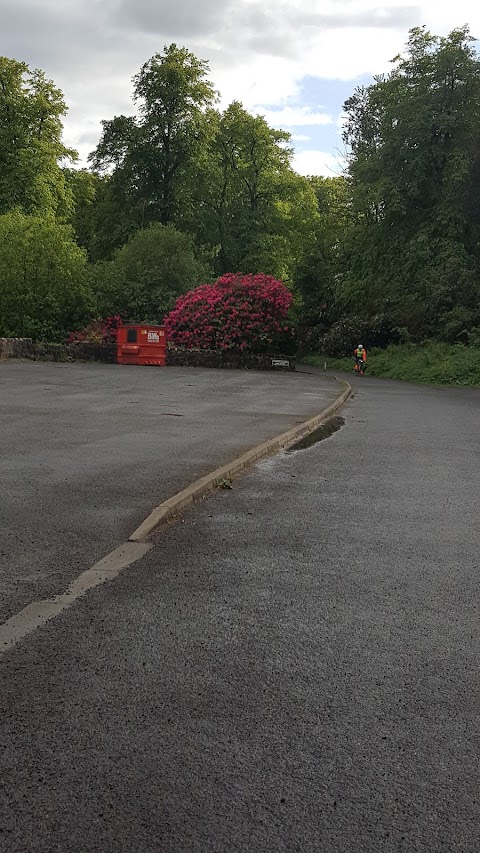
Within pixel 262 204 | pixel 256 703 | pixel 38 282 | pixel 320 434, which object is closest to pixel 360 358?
pixel 38 282

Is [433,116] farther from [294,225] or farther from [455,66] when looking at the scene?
[294,225]

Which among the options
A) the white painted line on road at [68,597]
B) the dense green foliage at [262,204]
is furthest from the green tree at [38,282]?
the white painted line on road at [68,597]

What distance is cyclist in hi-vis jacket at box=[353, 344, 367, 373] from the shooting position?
3416 centimetres

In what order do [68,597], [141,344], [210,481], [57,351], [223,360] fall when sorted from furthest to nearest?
1. [223,360]
2. [141,344]
3. [57,351]
4. [210,481]
5. [68,597]

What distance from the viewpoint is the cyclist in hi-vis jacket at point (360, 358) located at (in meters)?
34.2

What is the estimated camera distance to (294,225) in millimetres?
57219

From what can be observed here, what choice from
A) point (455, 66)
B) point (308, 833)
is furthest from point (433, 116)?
point (308, 833)

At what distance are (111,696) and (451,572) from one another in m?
2.78

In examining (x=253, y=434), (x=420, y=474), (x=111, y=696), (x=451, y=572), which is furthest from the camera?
(x=253, y=434)

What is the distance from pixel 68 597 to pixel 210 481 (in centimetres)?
330

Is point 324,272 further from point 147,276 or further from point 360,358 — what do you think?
point 147,276

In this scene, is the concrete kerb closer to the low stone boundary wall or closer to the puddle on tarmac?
the puddle on tarmac

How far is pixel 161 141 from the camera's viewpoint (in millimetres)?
53000

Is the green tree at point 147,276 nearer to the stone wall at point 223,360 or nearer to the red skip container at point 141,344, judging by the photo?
the stone wall at point 223,360
